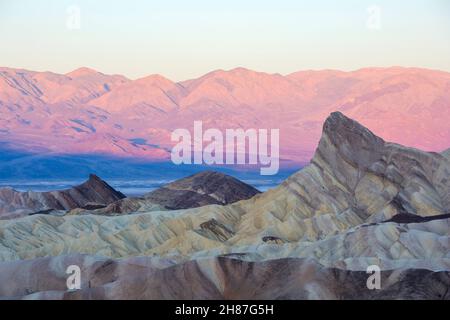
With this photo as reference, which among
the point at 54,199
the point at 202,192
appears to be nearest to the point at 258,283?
the point at 54,199

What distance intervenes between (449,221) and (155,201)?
7054 centimetres

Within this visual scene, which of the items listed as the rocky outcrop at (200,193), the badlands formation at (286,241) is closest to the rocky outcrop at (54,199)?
the rocky outcrop at (200,193)

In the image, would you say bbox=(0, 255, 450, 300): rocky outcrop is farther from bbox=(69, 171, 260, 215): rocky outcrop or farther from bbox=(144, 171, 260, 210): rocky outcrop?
bbox=(144, 171, 260, 210): rocky outcrop

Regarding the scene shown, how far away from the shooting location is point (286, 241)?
120938mm

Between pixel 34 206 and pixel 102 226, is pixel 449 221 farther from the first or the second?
pixel 34 206

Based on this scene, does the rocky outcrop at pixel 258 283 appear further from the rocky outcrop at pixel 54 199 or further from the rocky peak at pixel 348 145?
the rocky outcrop at pixel 54 199

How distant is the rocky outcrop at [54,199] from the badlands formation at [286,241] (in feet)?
103

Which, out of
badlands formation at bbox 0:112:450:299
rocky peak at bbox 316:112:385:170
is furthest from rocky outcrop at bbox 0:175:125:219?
rocky peak at bbox 316:112:385:170

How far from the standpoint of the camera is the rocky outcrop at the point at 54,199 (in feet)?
552

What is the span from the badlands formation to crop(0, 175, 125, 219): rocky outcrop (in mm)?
31477

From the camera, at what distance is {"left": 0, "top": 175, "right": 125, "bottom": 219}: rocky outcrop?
168375mm

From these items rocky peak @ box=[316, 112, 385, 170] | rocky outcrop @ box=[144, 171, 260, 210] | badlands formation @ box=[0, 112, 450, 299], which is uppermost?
rocky peak @ box=[316, 112, 385, 170]

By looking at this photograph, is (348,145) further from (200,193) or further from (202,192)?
(202,192)
